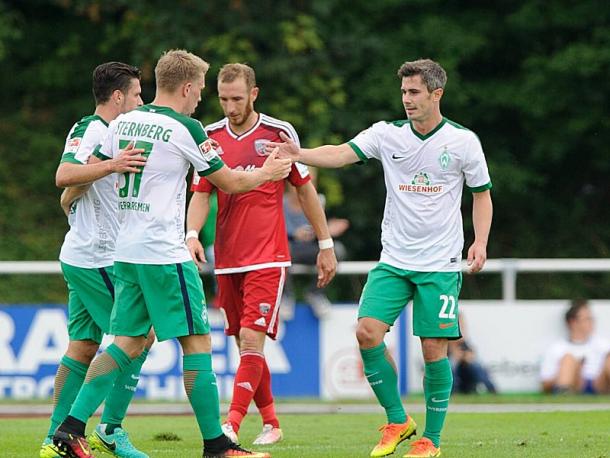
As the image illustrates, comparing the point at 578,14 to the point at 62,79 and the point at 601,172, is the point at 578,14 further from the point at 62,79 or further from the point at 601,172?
the point at 62,79

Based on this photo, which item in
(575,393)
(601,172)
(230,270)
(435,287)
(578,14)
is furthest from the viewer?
(601,172)

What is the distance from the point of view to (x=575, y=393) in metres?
15.2

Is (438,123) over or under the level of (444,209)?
over

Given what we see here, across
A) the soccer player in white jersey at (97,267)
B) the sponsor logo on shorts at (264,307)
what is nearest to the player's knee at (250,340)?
the sponsor logo on shorts at (264,307)

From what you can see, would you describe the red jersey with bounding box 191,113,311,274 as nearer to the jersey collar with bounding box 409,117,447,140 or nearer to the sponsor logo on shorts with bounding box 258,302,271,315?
the sponsor logo on shorts with bounding box 258,302,271,315

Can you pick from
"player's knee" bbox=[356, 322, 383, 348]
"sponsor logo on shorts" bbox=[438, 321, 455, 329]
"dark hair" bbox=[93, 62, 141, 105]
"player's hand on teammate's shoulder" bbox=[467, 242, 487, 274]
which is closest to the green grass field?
"player's knee" bbox=[356, 322, 383, 348]

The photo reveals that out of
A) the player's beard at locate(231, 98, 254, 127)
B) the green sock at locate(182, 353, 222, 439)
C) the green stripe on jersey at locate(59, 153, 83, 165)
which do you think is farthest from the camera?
the player's beard at locate(231, 98, 254, 127)

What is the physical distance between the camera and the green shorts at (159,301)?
7.66m

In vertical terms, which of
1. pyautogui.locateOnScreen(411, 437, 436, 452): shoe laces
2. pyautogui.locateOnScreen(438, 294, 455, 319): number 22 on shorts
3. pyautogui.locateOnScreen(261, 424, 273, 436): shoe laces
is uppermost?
pyautogui.locateOnScreen(438, 294, 455, 319): number 22 on shorts

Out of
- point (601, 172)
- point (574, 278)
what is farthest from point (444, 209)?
point (601, 172)

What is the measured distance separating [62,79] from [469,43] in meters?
6.93

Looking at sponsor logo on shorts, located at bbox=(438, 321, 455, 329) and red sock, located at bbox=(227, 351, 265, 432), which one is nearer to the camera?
sponsor logo on shorts, located at bbox=(438, 321, 455, 329)

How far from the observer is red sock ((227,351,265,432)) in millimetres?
9195

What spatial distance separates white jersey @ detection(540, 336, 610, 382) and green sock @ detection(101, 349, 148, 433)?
780 centimetres
